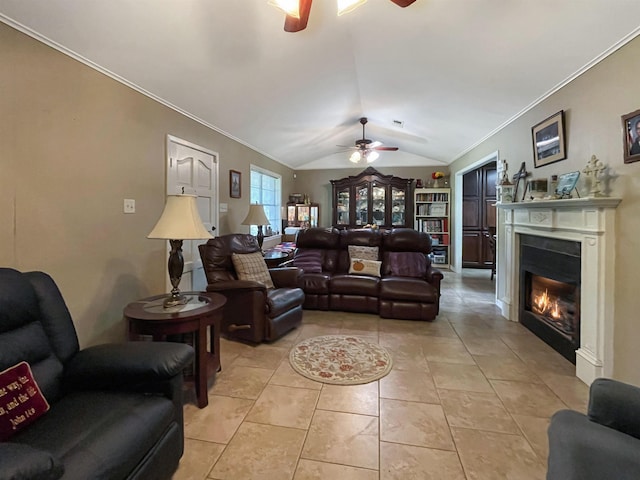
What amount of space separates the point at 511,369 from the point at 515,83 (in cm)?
260

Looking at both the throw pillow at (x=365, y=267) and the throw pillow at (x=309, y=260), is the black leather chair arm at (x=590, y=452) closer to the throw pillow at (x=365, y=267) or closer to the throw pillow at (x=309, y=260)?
the throw pillow at (x=365, y=267)

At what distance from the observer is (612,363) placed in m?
2.17

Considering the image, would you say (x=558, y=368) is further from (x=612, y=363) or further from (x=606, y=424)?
(x=606, y=424)

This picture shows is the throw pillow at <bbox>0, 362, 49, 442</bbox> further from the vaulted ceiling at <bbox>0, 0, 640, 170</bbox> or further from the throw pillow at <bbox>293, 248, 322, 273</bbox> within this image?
the throw pillow at <bbox>293, 248, 322, 273</bbox>

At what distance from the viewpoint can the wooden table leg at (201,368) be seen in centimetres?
197

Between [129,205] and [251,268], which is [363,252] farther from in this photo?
[129,205]

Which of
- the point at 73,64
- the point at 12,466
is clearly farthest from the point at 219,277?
the point at 12,466

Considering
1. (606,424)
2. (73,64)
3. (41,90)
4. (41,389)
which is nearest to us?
(606,424)

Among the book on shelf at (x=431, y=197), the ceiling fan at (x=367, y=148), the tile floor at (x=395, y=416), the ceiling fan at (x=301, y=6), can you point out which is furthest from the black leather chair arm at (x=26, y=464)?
the book on shelf at (x=431, y=197)

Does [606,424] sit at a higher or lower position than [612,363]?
higher

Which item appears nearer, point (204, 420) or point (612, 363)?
point (204, 420)

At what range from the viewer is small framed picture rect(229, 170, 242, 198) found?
438 cm

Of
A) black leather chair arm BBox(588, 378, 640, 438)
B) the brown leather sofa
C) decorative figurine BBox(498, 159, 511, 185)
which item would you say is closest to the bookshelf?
the brown leather sofa

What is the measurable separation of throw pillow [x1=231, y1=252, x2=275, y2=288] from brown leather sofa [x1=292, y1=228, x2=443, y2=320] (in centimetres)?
73
